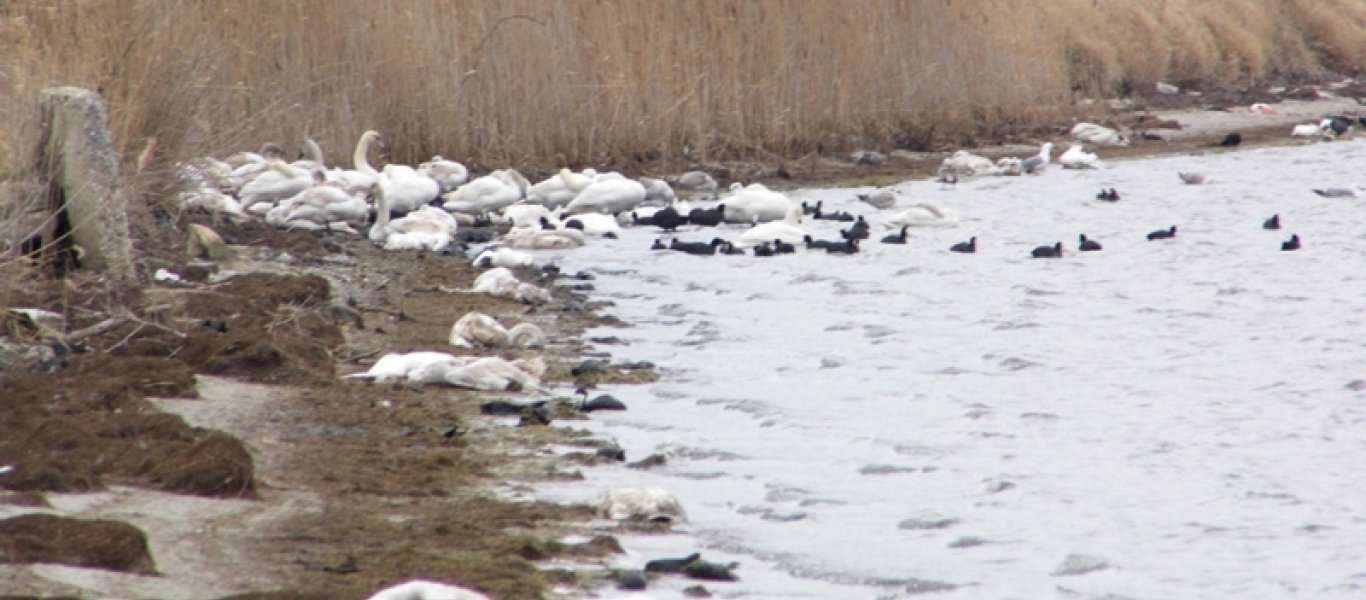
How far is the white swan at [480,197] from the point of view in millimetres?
14984

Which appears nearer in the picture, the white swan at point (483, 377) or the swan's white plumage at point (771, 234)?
the white swan at point (483, 377)

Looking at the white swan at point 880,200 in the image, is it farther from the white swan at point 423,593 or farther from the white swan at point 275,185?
the white swan at point 423,593

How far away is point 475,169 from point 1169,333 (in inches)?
312

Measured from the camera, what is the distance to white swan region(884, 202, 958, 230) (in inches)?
593

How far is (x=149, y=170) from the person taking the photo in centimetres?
1140

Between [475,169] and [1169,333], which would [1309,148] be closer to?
[475,169]

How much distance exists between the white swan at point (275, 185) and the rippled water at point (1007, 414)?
2.02 metres

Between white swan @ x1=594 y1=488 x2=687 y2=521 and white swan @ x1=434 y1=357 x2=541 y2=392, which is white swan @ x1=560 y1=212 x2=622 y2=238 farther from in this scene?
white swan @ x1=594 y1=488 x2=687 y2=521

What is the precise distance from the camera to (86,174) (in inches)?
380

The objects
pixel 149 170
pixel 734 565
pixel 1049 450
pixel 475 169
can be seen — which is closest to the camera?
pixel 734 565

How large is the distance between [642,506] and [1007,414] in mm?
2320

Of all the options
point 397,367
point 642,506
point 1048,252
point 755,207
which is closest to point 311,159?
point 755,207

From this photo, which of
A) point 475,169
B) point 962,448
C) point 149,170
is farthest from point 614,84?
point 962,448

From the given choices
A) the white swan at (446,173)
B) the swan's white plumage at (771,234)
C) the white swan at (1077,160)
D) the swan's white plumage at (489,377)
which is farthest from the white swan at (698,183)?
the swan's white plumage at (489,377)
